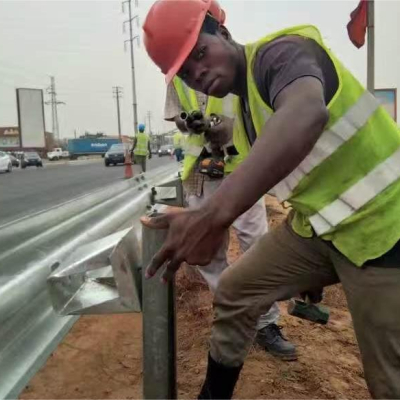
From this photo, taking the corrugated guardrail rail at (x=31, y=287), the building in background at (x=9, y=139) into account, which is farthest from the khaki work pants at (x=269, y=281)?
the building in background at (x=9, y=139)

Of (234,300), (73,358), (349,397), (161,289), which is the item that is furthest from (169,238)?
(73,358)

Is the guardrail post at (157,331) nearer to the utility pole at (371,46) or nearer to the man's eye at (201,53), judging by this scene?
the man's eye at (201,53)

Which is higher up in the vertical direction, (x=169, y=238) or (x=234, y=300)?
(x=169, y=238)

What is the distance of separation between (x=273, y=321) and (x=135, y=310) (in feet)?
5.30

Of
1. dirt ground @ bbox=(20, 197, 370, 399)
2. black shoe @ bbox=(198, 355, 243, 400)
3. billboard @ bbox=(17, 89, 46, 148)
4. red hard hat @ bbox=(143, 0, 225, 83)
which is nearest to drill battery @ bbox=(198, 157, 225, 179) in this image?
dirt ground @ bbox=(20, 197, 370, 399)

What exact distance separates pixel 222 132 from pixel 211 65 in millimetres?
1717

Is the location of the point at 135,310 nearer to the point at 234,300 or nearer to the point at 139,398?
the point at 234,300

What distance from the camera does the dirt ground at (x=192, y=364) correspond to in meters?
2.70

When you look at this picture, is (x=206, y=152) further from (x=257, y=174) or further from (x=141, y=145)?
(x=141, y=145)

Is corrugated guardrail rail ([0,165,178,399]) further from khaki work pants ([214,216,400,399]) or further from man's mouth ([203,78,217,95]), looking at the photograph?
man's mouth ([203,78,217,95])

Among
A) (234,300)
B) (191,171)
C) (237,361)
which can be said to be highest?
(191,171)

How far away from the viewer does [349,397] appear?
266cm

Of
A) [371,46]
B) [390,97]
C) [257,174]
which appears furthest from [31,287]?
[390,97]

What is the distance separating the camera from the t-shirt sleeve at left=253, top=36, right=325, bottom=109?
1.29 metres
